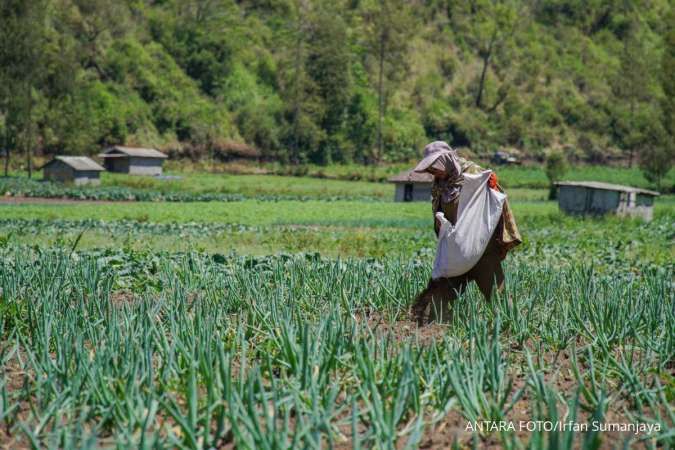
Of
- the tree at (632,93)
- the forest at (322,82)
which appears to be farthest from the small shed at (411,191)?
the tree at (632,93)

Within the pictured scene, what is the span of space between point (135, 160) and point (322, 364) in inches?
1743

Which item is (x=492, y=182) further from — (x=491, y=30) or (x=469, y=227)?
(x=491, y=30)

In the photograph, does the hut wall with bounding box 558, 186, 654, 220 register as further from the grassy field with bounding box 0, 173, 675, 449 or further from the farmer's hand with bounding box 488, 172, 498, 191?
the farmer's hand with bounding box 488, 172, 498, 191

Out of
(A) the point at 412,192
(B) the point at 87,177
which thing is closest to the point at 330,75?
(B) the point at 87,177

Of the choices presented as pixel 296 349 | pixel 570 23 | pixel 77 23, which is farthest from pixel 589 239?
pixel 570 23

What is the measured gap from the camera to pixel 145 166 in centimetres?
4691

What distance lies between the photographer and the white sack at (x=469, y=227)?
5742 mm

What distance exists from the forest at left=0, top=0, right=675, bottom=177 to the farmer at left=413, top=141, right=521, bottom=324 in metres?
39.5

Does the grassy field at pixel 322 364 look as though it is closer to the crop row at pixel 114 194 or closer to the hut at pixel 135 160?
the crop row at pixel 114 194

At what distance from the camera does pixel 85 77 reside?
5753 cm

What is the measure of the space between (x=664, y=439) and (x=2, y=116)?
5409 cm

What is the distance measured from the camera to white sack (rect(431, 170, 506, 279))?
5.74 metres

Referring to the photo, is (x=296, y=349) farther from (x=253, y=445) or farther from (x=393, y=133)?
(x=393, y=133)

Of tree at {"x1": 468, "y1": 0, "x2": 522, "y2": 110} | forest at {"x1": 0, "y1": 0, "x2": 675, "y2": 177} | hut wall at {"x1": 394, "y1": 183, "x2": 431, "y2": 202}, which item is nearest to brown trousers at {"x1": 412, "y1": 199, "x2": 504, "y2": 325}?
hut wall at {"x1": 394, "y1": 183, "x2": 431, "y2": 202}
